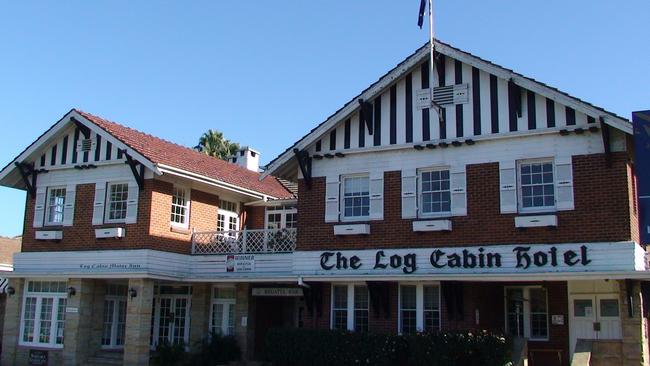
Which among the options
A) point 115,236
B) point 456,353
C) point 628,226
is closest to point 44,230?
point 115,236

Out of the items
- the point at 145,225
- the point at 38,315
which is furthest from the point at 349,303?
the point at 38,315

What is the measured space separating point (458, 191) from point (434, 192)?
0.75m

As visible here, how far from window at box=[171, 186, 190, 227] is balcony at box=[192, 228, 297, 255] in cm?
62

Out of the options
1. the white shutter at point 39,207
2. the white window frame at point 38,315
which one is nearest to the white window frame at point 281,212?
the white window frame at point 38,315

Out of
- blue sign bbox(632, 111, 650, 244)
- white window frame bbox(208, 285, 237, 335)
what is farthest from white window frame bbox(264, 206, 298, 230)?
blue sign bbox(632, 111, 650, 244)

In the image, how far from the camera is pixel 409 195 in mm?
19984

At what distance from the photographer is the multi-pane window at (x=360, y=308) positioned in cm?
2081

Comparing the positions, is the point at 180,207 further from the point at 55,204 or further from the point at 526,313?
the point at 526,313

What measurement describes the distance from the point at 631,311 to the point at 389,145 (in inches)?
296

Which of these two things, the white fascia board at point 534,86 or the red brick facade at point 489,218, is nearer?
the white fascia board at point 534,86

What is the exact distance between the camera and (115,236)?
75.9ft

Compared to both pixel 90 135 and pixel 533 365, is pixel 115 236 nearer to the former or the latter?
pixel 90 135

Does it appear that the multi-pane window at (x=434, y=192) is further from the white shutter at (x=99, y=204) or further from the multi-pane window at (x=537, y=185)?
the white shutter at (x=99, y=204)

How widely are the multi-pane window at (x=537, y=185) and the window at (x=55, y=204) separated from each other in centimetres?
1553
